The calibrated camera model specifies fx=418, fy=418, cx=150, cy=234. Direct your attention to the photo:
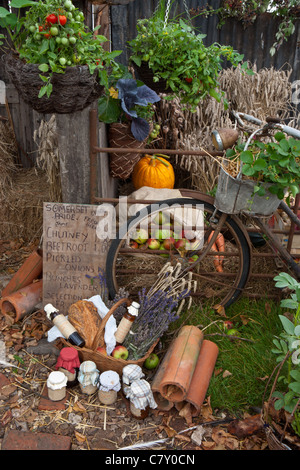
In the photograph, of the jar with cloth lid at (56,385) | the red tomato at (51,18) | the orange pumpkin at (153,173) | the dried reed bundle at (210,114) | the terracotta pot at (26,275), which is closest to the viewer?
the red tomato at (51,18)

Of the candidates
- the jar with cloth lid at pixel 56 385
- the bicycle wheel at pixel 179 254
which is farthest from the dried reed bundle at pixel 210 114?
the jar with cloth lid at pixel 56 385

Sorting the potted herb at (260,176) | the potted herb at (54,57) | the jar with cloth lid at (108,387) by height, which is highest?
the potted herb at (54,57)

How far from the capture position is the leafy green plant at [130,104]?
9.98 feet

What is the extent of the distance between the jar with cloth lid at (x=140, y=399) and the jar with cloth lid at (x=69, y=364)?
39cm

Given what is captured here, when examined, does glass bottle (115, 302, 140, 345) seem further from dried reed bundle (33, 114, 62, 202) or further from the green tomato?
the green tomato

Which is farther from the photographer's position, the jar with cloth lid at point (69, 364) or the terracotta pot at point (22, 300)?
the terracotta pot at point (22, 300)

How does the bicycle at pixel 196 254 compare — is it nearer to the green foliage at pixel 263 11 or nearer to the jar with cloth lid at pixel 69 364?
the jar with cloth lid at pixel 69 364

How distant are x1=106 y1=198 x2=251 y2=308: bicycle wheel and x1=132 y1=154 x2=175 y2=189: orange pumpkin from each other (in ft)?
3.03

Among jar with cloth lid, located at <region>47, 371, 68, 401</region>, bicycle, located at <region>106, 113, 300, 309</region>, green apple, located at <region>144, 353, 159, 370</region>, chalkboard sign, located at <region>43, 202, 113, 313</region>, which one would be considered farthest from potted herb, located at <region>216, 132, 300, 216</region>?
jar with cloth lid, located at <region>47, 371, 68, 401</region>

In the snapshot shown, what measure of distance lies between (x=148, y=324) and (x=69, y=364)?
0.60m

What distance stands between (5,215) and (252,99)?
323cm

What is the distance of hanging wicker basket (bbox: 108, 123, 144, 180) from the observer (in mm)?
3463

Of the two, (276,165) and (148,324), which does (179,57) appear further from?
(148,324)
